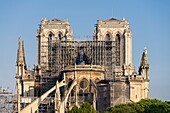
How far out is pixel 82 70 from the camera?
107 m

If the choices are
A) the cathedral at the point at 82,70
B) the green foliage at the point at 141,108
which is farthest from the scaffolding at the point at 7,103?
the green foliage at the point at 141,108

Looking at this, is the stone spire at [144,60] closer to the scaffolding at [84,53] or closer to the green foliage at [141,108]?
the scaffolding at [84,53]

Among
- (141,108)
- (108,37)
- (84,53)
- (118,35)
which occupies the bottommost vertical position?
(141,108)

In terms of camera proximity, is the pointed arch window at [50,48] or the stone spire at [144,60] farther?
the pointed arch window at [50,48]

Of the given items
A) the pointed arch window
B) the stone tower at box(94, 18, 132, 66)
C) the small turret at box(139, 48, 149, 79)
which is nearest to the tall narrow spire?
the pointed arch window

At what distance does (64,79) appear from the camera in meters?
108

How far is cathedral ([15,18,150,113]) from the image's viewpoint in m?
104

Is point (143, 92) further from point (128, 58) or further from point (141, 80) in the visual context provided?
point (128, 58)

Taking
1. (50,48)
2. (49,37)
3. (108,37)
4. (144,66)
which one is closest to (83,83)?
(50,48)

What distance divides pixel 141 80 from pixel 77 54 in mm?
11822

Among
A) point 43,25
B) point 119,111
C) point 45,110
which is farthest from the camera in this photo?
point 43,25

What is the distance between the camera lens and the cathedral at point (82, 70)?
104m

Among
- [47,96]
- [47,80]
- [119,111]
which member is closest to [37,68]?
[47,80]

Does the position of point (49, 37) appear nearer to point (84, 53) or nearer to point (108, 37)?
point (84, 53)
